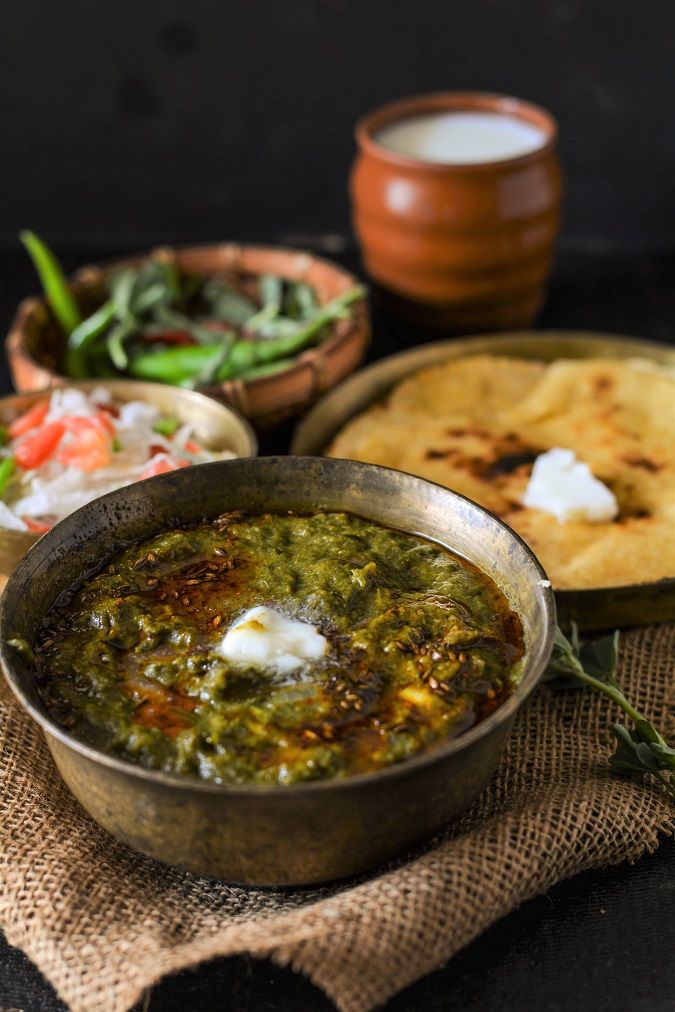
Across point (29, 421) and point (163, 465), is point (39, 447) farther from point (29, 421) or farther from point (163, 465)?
point (163, 465)

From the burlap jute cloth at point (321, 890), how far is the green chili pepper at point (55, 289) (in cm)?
221

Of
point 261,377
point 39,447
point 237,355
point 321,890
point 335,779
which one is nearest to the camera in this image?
point 335,779

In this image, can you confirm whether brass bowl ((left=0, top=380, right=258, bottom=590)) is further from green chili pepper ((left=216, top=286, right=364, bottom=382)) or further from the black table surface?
the black table surface

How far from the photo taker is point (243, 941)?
8.16 ft

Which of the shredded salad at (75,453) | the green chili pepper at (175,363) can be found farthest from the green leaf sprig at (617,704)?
the green chili pepper at (175,363)

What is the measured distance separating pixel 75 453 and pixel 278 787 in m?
1.79

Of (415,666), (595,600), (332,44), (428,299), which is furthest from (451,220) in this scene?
(415,666)

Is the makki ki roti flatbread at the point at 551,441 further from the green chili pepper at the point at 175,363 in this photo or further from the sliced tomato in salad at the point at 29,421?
the sliced tomato in salad at the point at 29,421

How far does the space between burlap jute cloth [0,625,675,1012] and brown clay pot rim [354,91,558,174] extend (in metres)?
2.52

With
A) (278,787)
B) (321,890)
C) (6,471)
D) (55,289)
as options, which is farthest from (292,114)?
(278,787)

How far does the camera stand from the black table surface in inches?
101

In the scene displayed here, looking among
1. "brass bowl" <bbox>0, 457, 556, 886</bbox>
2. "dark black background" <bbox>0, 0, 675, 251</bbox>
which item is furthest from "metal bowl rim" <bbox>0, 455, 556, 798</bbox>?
"dark black background" <bbox>0, 0, 675, 251</bbox>

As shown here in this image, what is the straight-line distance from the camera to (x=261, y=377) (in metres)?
4.22

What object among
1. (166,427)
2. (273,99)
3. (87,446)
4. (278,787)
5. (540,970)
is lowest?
(540,970)
